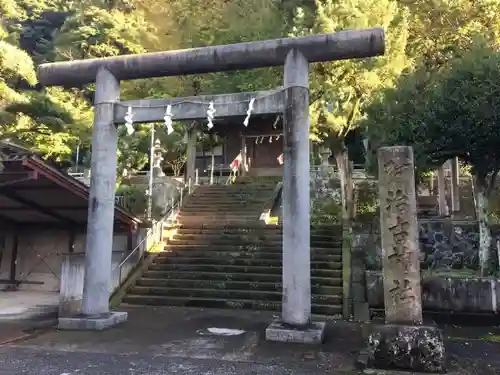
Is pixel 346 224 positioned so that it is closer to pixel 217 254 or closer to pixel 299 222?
pixel 217 254

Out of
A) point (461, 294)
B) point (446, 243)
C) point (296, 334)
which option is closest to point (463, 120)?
point (461, 294)

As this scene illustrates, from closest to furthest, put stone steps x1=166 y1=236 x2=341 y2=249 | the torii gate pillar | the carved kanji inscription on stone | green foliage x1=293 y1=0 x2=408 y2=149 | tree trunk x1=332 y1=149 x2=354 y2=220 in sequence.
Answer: the carved kanji inscription on stone
the torii gate pillar
stone steps x1=166 y1=236 x2=341 y2=249
green foliage x1=293 y1=0 x2=408 y2=149
tree trunk x1=332 y1=149 x2=354 y2=220

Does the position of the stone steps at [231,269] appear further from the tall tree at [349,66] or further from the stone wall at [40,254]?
the tall tree at [349,66]

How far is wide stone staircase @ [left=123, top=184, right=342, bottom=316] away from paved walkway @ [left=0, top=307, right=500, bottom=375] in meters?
2.20

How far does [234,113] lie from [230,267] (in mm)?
5886

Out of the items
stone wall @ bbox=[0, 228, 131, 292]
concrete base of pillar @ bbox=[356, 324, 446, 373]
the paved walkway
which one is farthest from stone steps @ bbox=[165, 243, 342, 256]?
concrete base of pillar @ bbox=[356, 324, 446, 373]

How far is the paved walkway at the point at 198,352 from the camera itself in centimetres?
618

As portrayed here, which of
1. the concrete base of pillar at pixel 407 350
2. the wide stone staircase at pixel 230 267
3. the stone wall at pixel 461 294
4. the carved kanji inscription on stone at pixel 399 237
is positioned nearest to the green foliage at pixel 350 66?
the wide stone staircase at pixel 230 267

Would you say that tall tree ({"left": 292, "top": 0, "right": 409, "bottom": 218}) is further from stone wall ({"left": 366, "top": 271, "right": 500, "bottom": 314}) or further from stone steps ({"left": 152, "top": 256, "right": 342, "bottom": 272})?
stone wall ({"left": 366, "top": 271, "right": 500, "bottom": 314})

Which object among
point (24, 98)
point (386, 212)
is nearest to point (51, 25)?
point (24, 98)

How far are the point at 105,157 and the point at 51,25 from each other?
31.0 meters

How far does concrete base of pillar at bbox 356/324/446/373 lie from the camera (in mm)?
6102

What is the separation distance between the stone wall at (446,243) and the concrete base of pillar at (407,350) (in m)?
6.96

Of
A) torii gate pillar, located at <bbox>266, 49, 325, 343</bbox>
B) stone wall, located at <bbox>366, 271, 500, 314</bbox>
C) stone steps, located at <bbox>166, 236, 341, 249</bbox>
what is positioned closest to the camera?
torii gate pillar, located at <bbox>266, 49, 325, 343</bbox>
